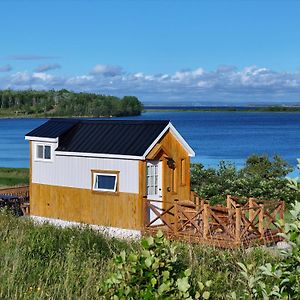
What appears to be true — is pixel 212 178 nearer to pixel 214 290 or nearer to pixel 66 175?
pixel 66 175

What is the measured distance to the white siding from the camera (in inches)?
693

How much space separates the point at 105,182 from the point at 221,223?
4.52 meters

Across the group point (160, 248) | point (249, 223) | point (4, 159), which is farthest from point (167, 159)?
point (4, 159)

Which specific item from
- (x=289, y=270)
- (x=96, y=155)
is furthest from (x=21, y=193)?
(x=289, y=270)

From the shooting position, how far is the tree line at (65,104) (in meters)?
158

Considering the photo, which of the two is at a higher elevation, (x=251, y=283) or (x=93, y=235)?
(x=251, y=283)

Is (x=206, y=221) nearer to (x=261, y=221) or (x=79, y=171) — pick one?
(x=261, y=221)

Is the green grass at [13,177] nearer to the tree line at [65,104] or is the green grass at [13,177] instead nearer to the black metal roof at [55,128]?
the black metal roof at [55,128]

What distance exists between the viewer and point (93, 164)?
18422 millimetres

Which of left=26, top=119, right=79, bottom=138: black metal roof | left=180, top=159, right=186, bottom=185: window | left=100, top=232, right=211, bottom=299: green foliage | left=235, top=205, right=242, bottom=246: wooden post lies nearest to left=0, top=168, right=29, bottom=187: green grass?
left=26, top=119, right=79, bottom=138: black metal roof

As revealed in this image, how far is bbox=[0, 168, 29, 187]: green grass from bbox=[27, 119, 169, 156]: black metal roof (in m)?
13.1

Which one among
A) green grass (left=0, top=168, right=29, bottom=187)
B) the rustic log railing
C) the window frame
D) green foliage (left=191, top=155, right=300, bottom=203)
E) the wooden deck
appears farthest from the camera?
green grass (left=0, top=168, right=29, bottom=187)

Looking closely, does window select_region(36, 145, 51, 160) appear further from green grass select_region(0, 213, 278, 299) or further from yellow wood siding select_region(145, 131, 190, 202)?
green grass select_region(0, 213, 278, 299)

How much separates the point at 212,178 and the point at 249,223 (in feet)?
35.2
